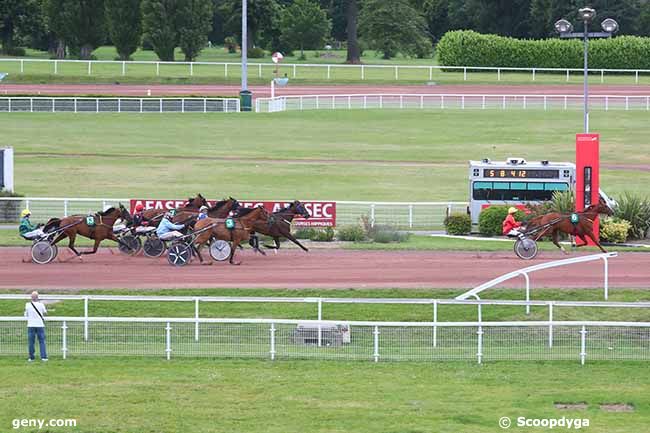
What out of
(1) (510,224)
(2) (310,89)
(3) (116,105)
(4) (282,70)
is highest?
(4) (282,70)

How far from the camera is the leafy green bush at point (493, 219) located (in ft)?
100

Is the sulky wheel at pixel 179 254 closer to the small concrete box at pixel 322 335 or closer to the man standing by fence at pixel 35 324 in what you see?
the small concrete box at pixel 322 335

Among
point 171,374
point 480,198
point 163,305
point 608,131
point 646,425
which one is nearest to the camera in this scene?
point 646,425

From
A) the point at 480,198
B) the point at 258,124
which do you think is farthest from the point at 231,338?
the point at 258,124

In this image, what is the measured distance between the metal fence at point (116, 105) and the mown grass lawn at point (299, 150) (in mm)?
629

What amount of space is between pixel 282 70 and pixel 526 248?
43794mm

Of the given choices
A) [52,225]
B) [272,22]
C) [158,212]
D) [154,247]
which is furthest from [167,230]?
[272,22]

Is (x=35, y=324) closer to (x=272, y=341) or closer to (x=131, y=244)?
(x=272, y=341)

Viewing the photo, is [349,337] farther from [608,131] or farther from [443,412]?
[608,131]

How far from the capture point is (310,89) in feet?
207

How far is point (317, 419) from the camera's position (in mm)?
15328

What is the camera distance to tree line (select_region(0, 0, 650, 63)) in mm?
73625

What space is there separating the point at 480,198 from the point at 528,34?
58.4 m

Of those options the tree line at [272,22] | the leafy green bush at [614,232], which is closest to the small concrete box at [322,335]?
the leafy green bush at [614,232]
